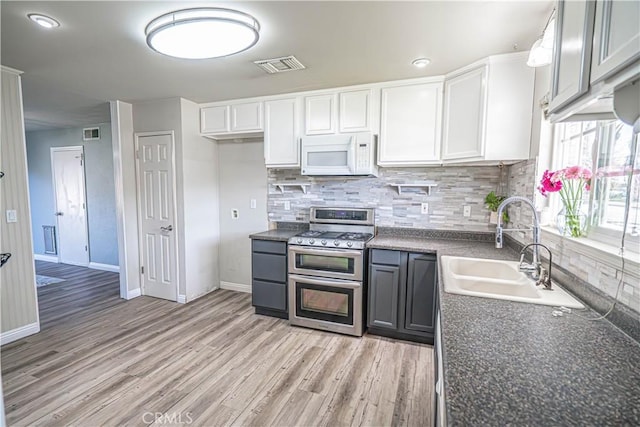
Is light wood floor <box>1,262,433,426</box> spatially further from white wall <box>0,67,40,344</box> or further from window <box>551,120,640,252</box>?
window <box>551,120,640,252</box>

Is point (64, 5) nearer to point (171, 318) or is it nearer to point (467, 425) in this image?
point (467, 425)

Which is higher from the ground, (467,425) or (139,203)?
(139,203)

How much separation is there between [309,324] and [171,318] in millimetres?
1466

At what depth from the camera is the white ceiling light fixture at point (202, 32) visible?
171cm

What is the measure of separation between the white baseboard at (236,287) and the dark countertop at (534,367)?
10.2 ft

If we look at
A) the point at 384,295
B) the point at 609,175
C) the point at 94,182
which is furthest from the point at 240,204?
the point at 609,175

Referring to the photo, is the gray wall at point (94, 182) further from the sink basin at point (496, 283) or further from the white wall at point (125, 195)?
the sink basin at point (496, 283)

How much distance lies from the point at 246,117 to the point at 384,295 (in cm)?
233

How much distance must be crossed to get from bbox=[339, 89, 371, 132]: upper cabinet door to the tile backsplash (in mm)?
539

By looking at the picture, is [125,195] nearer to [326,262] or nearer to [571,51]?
[326,262]

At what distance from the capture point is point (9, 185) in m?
2.69

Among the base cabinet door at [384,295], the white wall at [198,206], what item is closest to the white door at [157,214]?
the white wall at [198,206]

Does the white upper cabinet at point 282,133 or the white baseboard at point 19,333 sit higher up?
the white upper cabinet at point 282,133

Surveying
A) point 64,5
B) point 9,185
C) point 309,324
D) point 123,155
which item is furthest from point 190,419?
point 123,155
